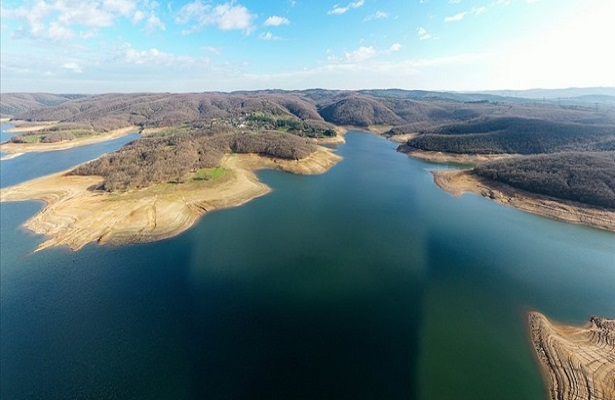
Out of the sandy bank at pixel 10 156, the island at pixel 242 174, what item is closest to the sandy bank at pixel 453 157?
the island at pixel 242 174

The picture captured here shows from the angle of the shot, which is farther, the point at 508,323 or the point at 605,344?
the point at 508,323

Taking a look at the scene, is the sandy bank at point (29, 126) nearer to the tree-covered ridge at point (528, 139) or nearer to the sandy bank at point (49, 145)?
the sandy bank at point (49, 145)

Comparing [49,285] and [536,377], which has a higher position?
[49,285]

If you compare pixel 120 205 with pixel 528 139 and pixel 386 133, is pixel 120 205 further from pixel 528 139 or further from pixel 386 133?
pixel 386 133

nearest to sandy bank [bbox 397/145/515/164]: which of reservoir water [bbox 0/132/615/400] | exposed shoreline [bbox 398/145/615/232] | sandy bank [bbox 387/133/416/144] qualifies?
exposed shoreline [bbox 398/145/615/232]

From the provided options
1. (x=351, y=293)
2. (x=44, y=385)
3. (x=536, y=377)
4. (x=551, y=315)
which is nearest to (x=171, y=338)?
(x=44, y=385)

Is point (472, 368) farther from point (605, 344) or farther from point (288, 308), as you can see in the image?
point (288, 308)

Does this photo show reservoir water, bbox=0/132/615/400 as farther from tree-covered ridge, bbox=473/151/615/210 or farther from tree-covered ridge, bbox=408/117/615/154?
tree-covered ridge, bbox=408/117/615/154
